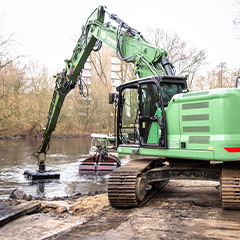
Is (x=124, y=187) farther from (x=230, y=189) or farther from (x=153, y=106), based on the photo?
(x=230, y=189)

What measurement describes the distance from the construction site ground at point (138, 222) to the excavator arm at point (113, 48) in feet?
9.67

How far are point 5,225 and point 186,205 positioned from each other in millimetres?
3387

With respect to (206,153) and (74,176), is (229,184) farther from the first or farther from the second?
(74,176)

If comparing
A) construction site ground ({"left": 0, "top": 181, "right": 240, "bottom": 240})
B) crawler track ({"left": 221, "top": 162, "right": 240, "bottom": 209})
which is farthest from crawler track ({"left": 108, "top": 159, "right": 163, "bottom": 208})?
crawler track ({"left": 221, "top": 162, "right": 240, "bottom": 209})

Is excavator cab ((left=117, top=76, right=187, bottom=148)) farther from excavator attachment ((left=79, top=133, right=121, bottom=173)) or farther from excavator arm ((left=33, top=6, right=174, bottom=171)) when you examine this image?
excavator attachment ((left=79, top=133, right=121, bottom=173))

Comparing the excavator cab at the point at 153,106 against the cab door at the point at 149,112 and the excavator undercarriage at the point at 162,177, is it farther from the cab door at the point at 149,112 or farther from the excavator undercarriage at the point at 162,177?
the excavator undercarriage at the point at 162,177

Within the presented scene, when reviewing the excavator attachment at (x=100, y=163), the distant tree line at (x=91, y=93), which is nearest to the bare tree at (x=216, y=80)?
the distant tree line at (x=91, y=93)

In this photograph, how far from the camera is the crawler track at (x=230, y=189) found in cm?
538

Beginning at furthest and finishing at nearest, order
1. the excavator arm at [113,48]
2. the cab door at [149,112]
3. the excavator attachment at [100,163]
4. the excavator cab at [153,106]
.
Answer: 1. the excavator attachment at [100,163]
2. the excavator arm at [113,48]
3. the cab door at [149,112]
4. the excavator cab at [153,106]

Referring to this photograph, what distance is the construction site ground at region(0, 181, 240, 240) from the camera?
450 cm

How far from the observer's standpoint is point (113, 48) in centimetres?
873

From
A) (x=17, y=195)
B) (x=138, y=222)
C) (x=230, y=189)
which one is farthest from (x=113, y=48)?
(x=138, y=222)

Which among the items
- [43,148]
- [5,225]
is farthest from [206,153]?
[43,148]

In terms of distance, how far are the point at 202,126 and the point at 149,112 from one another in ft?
4.08
